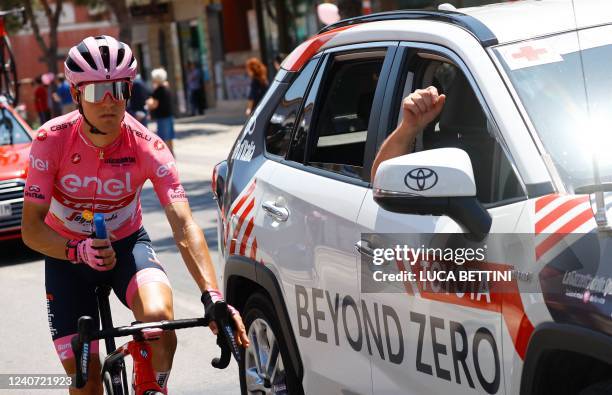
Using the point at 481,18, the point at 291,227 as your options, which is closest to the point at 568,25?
the point at 481,18

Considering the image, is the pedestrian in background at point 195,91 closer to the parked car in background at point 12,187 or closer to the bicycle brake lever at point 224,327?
the parked car in background at point 12,187

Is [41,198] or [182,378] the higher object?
[41,198]

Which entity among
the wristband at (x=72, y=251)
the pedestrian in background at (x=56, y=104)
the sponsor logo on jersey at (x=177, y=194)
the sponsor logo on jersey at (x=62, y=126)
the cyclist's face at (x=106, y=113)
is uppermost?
the cyclist's face at (x=106, y=113)

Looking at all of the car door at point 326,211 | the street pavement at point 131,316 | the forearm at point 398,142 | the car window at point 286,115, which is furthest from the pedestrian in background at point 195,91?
the forearm at point 398,142

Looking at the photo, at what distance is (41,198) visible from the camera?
4.59 metres

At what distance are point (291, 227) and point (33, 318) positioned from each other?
5409 mm

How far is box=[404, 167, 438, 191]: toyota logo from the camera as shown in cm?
329

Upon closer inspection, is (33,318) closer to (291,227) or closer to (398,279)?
(291,227)

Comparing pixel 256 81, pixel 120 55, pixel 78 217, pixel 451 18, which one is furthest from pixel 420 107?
pixel 256 81

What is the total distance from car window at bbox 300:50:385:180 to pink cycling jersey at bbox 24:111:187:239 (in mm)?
640

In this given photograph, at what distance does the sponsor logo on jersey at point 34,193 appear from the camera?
459cm

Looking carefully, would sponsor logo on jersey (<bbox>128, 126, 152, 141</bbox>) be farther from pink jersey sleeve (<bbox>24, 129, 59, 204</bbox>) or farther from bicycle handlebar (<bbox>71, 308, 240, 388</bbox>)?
bicycle handlebar (<bbox>71, 308, 240, 388</bbox>)

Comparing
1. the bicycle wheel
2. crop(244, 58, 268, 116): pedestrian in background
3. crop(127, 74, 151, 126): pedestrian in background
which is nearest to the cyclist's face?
crop(127, 74, 151, 126): pedestrian in background

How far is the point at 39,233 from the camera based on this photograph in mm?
4527
